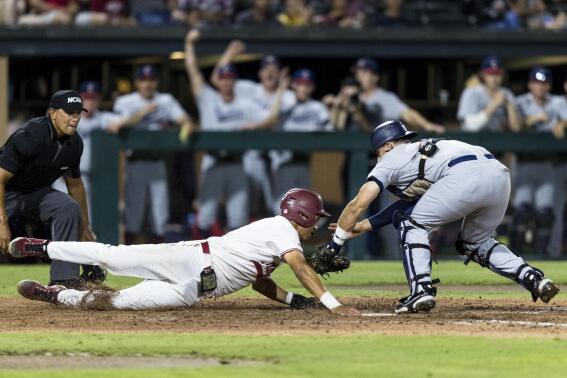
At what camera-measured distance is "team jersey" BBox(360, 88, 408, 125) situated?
629 inches

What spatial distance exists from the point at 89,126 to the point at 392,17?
495cm

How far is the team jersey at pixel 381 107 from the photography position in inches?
629

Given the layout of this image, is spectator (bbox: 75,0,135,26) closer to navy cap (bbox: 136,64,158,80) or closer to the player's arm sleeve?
navy cap (bbox: 136,64,158,80)

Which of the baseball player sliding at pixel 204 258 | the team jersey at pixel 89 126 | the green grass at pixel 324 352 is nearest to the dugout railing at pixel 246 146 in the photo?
the team jersey at pixel 89 126

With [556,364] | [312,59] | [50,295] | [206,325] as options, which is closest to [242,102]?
[312,59]

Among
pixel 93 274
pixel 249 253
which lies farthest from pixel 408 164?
pixel 93 274

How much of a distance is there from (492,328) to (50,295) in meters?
3.24

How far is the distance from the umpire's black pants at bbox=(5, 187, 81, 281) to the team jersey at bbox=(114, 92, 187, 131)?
5.45 meters

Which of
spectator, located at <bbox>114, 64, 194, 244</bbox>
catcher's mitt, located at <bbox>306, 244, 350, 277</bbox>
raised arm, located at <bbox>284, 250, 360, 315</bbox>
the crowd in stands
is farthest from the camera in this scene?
the crowd in stands

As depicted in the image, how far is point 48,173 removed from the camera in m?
10.1

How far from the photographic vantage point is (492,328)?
7.89 meters

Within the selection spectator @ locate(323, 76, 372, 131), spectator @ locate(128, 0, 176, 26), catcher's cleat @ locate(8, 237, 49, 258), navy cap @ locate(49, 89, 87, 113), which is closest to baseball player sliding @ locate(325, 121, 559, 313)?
catcher's cleat @ locate(8, 237, 49, 258)

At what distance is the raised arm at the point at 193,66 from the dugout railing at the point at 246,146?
0.60 meters

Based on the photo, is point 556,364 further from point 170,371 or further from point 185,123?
point 185,123
